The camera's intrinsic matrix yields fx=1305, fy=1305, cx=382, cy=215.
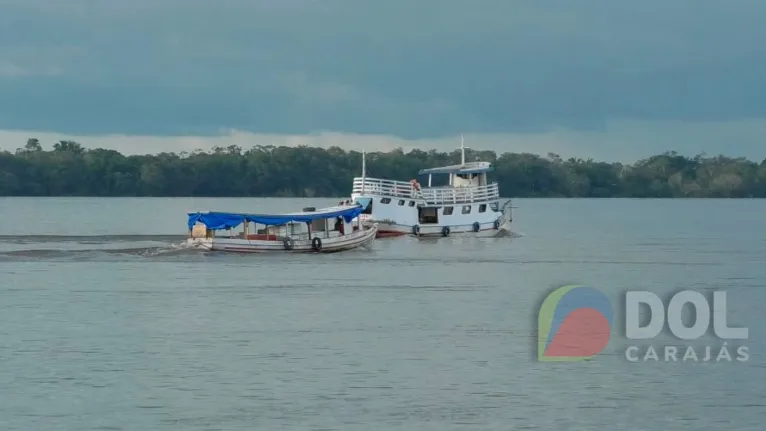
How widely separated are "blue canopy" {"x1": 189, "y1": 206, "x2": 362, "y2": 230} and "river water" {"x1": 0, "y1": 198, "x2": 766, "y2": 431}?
194cm

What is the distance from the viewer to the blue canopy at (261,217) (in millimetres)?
65438

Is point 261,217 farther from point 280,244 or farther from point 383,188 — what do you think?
point 383,188

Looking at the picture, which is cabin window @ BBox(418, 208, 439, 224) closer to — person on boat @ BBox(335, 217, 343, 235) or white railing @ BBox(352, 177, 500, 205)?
white railing @ BBox(352, 177, 500, 205)

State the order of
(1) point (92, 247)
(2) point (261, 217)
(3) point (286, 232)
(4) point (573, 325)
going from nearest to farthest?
(4) point (573, 325), (2) point (261, 217), (3) point (286, 232), (1) point (92, 247)

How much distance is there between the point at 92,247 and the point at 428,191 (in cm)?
2215

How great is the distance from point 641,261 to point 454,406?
44070 mm

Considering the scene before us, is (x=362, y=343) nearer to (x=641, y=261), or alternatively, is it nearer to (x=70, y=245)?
(x=641, y=261)

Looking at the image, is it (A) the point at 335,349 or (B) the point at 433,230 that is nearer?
(A) the point at 335,349

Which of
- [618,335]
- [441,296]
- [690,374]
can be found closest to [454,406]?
[690,374]

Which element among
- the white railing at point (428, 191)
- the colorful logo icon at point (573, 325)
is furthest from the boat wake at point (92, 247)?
the colorful logo icon at point (573, 325)

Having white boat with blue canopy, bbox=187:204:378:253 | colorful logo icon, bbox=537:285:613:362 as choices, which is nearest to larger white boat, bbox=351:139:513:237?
white boat with blue canopy, bbox=187:204:378:253

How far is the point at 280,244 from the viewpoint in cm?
6931

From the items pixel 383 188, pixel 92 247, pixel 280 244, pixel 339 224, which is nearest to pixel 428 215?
pixel 383 188

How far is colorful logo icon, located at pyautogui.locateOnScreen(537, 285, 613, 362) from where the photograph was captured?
3638 centimetres
